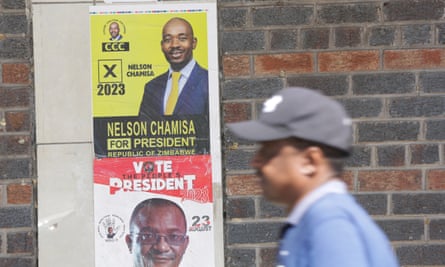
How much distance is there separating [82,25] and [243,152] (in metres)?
1.26

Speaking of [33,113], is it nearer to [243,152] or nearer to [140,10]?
[140,10]

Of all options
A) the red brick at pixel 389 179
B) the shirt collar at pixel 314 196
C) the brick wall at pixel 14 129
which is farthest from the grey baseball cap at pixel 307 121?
the brick wall at pixel 14 129

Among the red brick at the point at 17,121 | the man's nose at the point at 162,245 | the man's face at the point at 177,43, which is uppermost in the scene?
the man's face at the point at 177,43

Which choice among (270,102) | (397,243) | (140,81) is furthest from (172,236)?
(270,102)

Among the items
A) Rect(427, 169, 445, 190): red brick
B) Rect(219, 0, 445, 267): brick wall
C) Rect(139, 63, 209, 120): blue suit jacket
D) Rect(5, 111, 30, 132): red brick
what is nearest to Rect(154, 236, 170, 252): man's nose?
Rect(219, 0, 445, 267): brick wall

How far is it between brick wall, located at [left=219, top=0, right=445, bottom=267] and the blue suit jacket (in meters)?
0.13

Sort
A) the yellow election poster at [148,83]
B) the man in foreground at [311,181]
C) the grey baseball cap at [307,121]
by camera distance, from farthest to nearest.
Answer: the yellow election poster at [148,83], the grey baseball cap at [307,121], the man in foreground at [311,181]

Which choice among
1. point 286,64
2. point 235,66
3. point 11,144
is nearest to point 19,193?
point 11,144

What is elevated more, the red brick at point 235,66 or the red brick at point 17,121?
the red brick at point 235,66

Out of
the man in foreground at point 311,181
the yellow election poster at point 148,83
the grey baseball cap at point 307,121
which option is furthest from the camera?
the yellow election poster at point 148,83

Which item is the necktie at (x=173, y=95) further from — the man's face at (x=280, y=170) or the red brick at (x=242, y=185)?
the man's face at (x=280, y=170)

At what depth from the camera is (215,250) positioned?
483cm

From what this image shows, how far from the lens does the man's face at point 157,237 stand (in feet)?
15.8

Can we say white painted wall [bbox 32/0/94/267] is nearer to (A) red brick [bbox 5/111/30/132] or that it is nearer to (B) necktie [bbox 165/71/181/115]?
(A) red brick [bbox 5/111/30/132]
